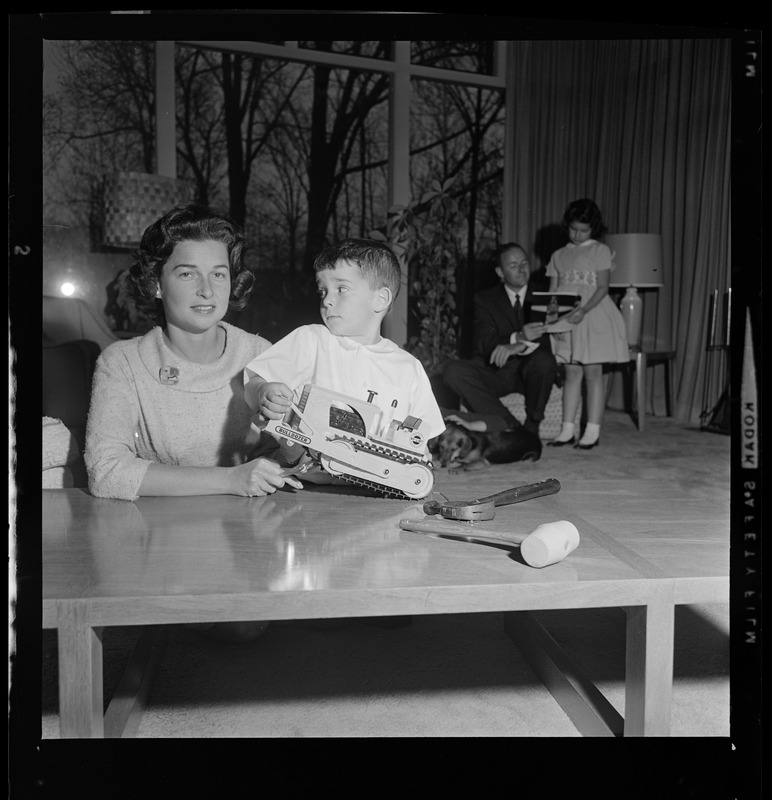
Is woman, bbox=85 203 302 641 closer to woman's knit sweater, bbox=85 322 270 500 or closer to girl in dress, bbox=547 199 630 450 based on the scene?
woman's knit sweater, bbox=85 322 270 500

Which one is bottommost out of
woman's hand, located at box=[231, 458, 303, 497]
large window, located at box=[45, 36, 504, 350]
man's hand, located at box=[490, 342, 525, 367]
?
woman's hand, located at box=[231, 458, 303, 497]

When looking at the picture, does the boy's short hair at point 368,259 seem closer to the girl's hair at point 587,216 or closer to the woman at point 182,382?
the woman at point 182,382

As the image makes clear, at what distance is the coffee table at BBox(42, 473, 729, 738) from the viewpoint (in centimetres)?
74

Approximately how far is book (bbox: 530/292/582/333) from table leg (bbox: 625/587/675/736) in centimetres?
42

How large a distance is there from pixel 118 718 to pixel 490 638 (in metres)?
0.44

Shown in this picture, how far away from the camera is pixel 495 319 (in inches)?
43.3

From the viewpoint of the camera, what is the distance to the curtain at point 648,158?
0.96 meters

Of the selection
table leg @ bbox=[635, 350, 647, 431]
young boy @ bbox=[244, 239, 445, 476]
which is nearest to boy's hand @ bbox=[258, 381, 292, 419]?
young boy @ bbox=[244, 239, 445, 476]

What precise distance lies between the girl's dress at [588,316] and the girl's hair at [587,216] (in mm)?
17

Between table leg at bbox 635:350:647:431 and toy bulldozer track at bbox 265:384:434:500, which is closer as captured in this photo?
toy bulldozer track at bbox 265:384:434:500

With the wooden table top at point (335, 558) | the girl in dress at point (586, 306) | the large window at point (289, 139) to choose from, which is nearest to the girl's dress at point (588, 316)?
the girl in dress at point (586, 306)
